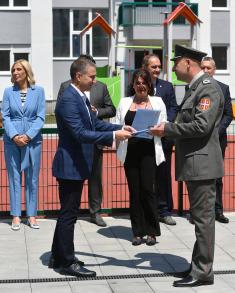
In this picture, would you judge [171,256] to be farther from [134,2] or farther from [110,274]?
[134,2]

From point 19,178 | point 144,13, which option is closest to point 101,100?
point 19,178

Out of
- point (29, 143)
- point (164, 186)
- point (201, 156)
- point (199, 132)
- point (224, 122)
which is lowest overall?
point (164, 186)

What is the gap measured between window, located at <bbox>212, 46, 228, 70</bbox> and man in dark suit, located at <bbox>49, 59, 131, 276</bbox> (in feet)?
101

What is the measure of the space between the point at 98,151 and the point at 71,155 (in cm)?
261

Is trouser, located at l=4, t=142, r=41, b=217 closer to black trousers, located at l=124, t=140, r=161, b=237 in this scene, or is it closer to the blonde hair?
the blonde hair

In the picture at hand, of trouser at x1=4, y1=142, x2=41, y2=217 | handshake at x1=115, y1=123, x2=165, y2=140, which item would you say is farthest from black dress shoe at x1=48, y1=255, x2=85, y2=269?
trouser at x1=4, y1=142, x2=41, y2=217

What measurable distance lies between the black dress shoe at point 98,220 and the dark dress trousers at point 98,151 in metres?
0.05

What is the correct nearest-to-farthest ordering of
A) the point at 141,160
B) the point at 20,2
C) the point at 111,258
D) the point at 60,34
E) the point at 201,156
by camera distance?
1. the point at 201,156
2. the point at 111,258
3. the point at 141,160
4. the point at 20,2
5. the point at 60,34

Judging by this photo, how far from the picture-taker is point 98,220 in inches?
389

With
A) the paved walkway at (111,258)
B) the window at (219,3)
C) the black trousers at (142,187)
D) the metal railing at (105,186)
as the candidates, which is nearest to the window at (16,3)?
the window at (219,3)

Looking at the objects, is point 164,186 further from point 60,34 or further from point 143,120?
point 60,34

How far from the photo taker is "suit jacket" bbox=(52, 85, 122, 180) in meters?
7.20

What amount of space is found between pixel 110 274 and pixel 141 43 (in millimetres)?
30615

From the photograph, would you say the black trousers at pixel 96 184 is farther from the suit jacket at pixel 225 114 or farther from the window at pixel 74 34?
the window at pixel 74 34
